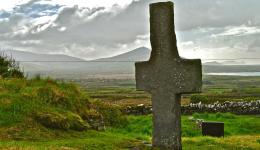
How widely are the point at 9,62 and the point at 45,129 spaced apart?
10.8 m

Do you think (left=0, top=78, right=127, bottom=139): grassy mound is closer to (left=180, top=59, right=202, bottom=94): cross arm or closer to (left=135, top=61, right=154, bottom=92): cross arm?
(left=135, top=61, right=154, bottom=92): cross arm

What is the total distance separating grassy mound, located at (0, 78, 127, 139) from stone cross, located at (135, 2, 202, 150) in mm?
4002

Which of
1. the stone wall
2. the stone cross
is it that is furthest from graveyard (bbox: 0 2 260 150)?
the stone wall

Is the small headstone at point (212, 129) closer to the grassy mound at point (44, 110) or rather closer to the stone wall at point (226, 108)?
the grassy mound at point (44, 110)

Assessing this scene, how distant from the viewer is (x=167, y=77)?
1373 centimetres

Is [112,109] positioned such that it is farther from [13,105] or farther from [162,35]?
[162,35]

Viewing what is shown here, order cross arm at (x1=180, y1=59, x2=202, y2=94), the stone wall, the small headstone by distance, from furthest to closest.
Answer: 1. the stone wall
2. the small headstone
3. cross arm at (x1=180, y1=59, x2=202, y2=94)

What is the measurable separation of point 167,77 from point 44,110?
18.2 feet

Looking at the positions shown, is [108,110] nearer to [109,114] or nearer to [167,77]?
[109,114]

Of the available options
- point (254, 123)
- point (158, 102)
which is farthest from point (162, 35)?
point (254, 123)

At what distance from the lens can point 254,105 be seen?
42.3m

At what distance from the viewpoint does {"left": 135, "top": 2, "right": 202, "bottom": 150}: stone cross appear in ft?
43.9

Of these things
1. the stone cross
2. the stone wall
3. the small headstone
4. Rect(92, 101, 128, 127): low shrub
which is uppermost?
the stone cross

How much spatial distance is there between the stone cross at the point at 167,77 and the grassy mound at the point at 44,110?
13.1 ft
